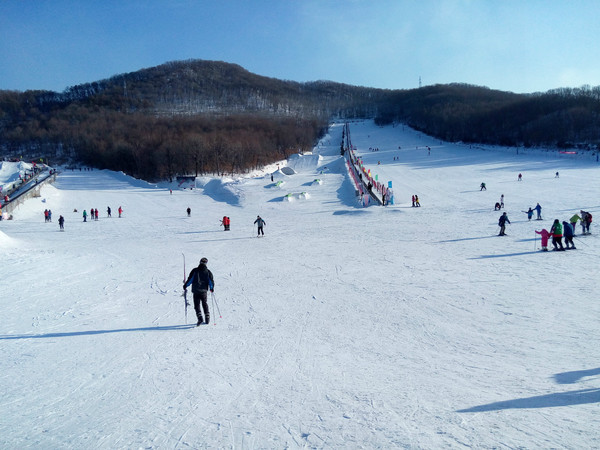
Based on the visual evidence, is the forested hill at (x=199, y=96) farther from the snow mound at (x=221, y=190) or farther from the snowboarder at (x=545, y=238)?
the snowboarder at (x=545, y=238)

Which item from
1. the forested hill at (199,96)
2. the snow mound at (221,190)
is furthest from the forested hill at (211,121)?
the snow mound at (221,190)

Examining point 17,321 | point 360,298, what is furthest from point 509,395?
point 17,321

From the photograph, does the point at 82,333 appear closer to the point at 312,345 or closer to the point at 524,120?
the point at 312,345

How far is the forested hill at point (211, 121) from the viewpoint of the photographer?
200ft

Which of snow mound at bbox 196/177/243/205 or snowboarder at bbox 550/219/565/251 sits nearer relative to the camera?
snowboarder at bbox 550/219/565/251

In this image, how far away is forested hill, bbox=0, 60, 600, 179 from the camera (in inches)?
2400

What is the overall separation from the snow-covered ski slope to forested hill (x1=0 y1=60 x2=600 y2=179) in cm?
4818

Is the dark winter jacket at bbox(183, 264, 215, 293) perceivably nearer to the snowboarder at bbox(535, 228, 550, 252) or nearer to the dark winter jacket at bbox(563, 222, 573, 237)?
the snowboarder at bbox(535, 228, 550, 252)

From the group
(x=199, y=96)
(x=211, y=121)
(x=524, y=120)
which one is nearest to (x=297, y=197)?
(x=524, y=120)

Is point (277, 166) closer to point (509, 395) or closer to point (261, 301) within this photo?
point (261, 301)

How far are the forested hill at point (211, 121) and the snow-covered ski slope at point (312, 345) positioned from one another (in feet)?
158

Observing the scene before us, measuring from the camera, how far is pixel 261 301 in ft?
25.8

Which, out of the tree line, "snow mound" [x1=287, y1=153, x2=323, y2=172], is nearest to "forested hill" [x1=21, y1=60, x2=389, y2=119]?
the tree line

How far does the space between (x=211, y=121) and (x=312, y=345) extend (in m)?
92.8
